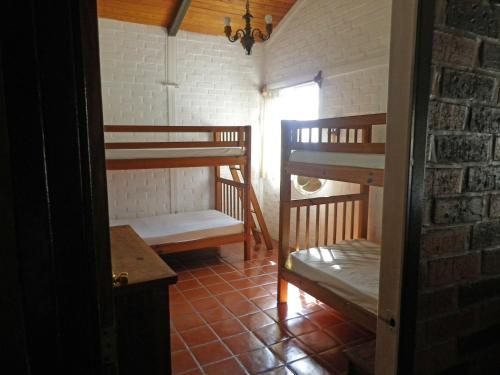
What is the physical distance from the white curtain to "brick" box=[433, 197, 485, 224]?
320 cm

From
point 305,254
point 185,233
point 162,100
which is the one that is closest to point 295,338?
point 305,254

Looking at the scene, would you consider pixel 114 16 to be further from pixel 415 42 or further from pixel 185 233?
pixel 415 42

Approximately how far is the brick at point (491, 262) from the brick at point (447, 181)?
0.25 meters

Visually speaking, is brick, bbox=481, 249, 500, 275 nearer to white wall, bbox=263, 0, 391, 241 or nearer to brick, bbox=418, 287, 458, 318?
brick, bbox=418, 287, 458, 318

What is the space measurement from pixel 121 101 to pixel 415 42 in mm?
3989

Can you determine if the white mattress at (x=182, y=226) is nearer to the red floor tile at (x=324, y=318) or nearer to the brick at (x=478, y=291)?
the red floor tile at (x=324, y=318)

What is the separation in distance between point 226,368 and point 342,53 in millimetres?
3087

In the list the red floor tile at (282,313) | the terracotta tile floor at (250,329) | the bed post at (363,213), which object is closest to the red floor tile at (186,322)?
the terracotta tile floor at (250,329)

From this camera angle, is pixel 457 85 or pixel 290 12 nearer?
pixel 457 85

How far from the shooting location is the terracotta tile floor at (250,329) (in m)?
2.22

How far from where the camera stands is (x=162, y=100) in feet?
14.8

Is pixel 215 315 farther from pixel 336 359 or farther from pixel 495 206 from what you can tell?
pixel 495 206

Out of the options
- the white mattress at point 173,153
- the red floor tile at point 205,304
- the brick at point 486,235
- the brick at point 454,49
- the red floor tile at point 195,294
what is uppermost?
the brick at point 454,49

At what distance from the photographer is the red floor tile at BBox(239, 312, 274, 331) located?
105 inches
